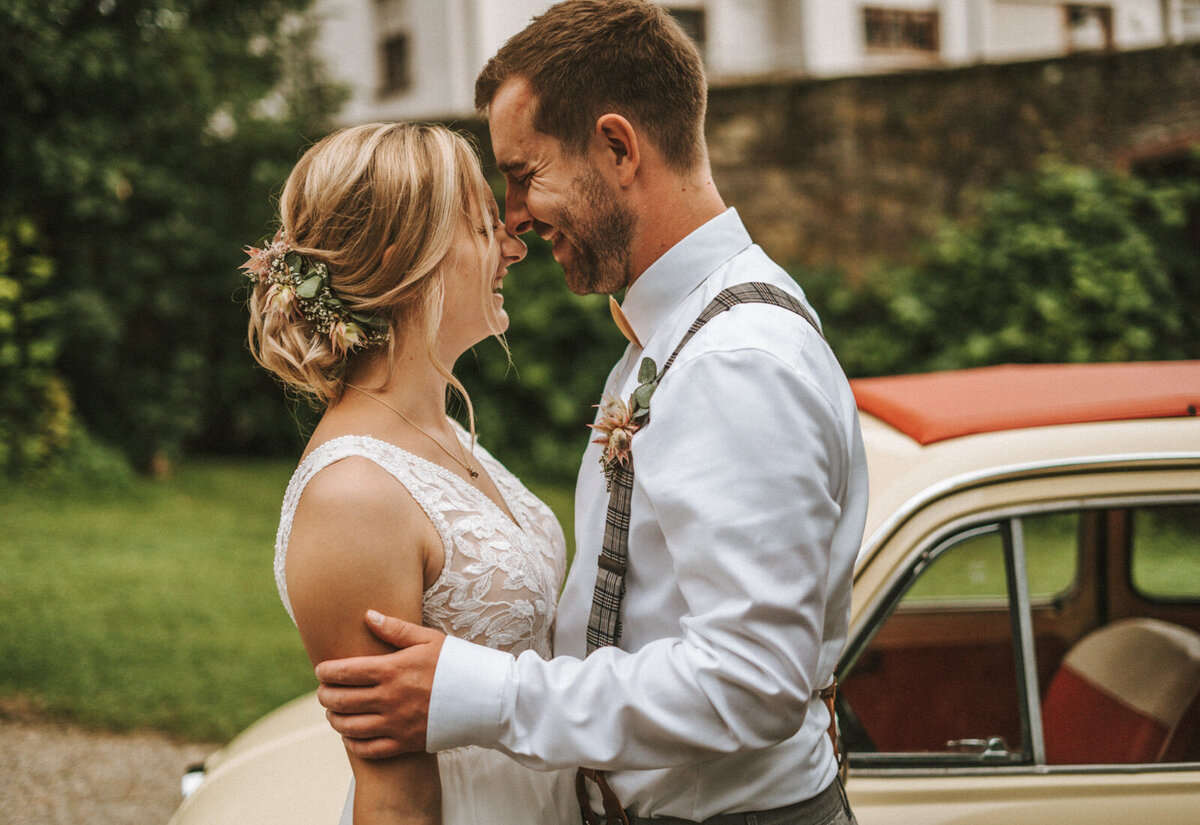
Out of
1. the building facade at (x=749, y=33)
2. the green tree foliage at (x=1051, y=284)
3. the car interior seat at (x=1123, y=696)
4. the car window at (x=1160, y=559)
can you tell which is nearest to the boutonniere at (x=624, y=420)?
the car interior seat at (x=1123, y=696)

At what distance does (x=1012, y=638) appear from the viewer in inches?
95.9

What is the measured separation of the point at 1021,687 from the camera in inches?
84.2

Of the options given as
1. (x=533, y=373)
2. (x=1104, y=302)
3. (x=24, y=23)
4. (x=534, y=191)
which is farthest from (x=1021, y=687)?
(x=533, y=373)

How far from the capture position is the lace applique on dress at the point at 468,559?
5.81ft

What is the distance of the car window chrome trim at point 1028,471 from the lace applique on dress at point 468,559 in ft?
2.27

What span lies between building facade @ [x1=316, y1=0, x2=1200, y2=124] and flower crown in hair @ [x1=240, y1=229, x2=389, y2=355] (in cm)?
1172

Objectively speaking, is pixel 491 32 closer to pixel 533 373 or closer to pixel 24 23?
pixel 533 373

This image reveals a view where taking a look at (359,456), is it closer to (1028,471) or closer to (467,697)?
(467,697)

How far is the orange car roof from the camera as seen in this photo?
2.25 meters

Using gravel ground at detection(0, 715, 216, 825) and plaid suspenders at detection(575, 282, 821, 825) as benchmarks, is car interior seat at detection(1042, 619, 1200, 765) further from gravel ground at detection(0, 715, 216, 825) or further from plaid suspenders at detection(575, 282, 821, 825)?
gravel ground at detection(0, 715, 216, 825)

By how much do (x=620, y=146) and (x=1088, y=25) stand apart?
1382 cm

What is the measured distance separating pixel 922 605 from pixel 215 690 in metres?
3.92

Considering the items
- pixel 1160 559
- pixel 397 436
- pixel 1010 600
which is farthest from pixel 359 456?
pixel 1160 559

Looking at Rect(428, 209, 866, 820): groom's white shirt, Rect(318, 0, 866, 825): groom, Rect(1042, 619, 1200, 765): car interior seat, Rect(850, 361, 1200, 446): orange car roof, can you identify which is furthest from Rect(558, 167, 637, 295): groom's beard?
Rect(1042, 619, 1200, 765): car interior seat
